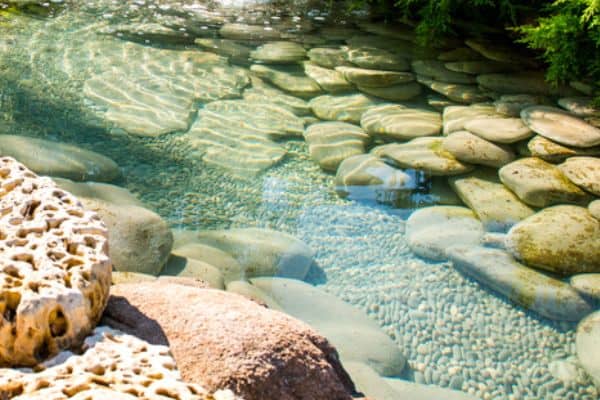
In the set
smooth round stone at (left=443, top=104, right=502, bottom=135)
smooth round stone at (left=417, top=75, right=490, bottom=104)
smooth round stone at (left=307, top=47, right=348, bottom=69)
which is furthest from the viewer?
smooth round stone at (left=307, top=47, right=348, bottom=69)

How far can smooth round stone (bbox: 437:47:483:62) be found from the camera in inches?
236

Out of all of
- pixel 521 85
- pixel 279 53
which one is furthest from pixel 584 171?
pixel 279 53

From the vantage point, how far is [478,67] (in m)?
5.73

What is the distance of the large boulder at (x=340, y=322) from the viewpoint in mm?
A: 2787

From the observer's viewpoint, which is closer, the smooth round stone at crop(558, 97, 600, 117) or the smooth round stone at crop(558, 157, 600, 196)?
the smooth round stone at crop(558, 157, 600, 196)

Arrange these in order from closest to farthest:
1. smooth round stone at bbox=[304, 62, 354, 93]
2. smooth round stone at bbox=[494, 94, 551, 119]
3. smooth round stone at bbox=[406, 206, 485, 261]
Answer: smooth round stone at bbox=[406, 206, 485, 261], smooth round stone at bbox=[494, 94, 551, 119], smooth round stone at bbox=[304, 62, 354, 93]

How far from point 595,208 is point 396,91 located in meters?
2.18

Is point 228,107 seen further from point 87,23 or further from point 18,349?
point 18,349

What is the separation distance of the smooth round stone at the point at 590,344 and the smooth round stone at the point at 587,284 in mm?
127

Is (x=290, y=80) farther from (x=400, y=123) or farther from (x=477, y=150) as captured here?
(x=477, y=150)

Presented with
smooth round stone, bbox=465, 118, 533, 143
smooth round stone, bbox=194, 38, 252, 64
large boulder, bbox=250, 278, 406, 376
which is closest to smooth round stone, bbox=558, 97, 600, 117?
smooth round stone, bbox=465, 118, 533, 143

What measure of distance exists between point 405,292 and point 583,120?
225 centimetres

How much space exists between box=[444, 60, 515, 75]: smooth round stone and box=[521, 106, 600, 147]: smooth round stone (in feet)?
3.31

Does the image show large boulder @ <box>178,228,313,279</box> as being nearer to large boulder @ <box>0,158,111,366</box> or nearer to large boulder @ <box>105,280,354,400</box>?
large boulder @ <box>105,280,354,400</box>
